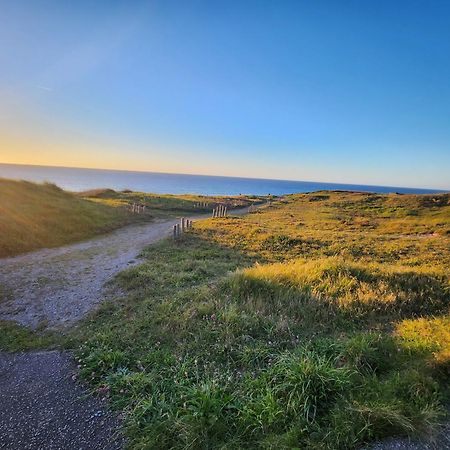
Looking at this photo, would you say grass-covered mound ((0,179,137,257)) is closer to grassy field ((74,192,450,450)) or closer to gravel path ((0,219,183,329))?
gravel path ((0,219,183,329))

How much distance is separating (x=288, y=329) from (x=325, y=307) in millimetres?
1882

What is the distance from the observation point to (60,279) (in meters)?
14.0

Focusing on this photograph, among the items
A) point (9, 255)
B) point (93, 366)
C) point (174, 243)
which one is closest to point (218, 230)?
point (174, 243)

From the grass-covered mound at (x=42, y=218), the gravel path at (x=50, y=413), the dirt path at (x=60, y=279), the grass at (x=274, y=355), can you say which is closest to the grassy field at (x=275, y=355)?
the grass at (x=274, y=355)

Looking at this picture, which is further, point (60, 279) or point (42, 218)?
point (42, 218)

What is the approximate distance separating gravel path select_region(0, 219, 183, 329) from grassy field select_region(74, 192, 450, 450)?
50.9 inches

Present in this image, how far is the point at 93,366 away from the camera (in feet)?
22.3

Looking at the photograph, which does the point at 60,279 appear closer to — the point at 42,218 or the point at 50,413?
the point at 50,413

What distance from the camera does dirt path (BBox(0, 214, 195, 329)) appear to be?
33.7 feet

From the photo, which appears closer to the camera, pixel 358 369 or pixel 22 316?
pixel 358 369

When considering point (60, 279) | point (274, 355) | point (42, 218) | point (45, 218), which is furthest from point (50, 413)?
point (45, 218)

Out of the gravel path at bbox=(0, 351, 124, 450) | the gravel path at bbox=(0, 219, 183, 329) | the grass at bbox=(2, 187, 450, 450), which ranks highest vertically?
the grass at bbox=(2, 187, 450, 450)

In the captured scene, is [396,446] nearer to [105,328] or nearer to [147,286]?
[105,328]

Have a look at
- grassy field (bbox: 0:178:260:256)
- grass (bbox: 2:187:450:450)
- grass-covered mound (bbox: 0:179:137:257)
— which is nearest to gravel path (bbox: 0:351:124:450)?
grass (bbox: 2:187:450:450)
